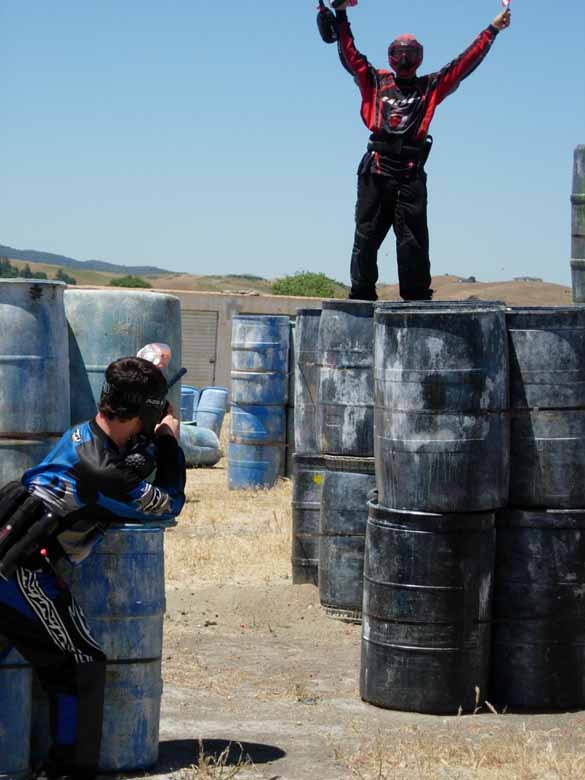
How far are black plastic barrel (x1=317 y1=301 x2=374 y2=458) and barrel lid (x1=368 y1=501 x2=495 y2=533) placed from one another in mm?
2131

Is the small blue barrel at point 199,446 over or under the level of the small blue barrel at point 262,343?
under

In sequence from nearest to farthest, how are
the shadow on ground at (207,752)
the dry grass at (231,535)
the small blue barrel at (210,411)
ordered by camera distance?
the shadow on ground at (207,752) → the dry grass at (231,535) → the small blue barrel at (210,411)

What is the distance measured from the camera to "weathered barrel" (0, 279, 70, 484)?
5.61 m

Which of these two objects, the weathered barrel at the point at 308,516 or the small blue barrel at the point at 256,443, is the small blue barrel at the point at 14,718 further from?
the small blue barrel at the point at 256,443

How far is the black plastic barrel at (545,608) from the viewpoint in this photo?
671 centimetres

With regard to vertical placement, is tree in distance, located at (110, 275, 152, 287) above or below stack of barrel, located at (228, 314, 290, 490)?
above

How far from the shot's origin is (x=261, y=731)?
638 centimetres

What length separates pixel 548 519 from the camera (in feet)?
22.0

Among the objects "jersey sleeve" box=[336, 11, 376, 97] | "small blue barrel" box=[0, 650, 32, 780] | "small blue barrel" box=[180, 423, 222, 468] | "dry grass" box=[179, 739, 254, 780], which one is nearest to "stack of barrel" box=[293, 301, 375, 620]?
"jersey sleeve" box=[336, 11, 376, 97]

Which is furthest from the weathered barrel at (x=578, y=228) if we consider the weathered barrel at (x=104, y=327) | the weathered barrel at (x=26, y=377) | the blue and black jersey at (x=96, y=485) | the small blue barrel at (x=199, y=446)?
the small blue barrel at (x=199, y=446)

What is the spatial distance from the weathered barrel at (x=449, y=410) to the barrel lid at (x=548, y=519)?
0.16 metres

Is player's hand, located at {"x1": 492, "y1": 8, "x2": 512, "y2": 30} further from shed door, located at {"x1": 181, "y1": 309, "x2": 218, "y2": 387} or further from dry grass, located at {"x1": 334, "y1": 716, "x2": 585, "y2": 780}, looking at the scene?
shed door, located at {"x1": 181, "y1": 309, "x2": 218, "y2": 387}

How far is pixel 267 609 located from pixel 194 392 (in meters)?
12.3

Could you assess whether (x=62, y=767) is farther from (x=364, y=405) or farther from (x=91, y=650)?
(x=364, y=405)
